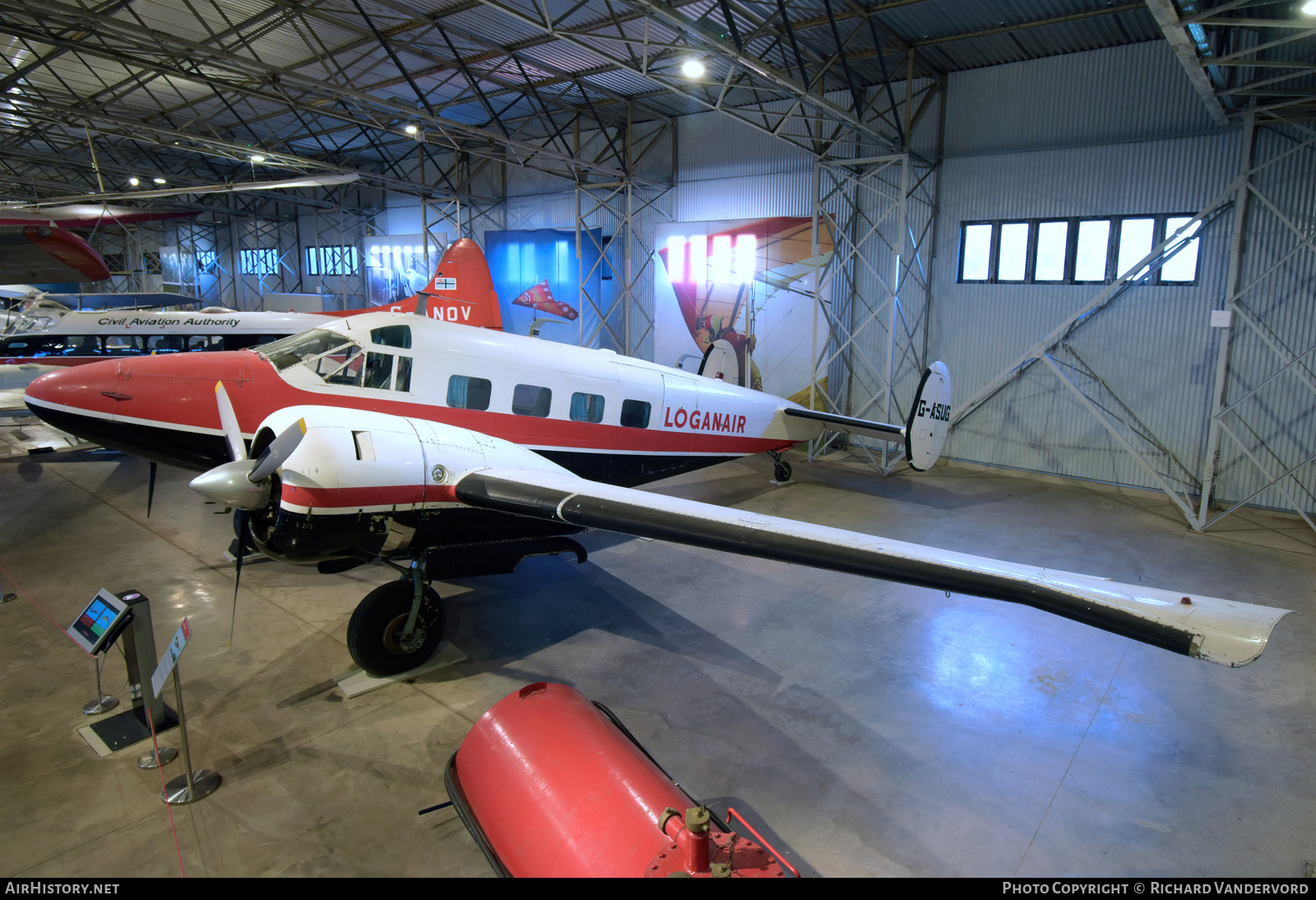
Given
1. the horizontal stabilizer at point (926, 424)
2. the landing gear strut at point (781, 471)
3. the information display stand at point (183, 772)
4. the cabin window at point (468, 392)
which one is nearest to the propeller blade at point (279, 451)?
the information display stand at point (183, 772)

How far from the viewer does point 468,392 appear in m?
7.98

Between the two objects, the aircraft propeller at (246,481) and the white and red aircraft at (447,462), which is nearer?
the white and red aircraft at (447,462)

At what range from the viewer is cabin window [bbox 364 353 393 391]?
7555 millimetres

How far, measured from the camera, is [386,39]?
1373 centimetres

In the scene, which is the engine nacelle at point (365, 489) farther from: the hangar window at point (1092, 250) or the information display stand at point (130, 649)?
the hangar window at point (1092, 250)

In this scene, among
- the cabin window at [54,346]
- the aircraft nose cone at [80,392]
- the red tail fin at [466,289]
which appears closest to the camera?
the aircraft nose cone at [80,392]

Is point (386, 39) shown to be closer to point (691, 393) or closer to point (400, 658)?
point (691, 393)

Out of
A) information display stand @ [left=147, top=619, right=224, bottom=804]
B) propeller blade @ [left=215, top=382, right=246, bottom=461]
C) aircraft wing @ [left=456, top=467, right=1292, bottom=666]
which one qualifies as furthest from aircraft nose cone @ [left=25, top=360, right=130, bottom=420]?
aircraft wing @ [left=456, top=467, right=1292, bottom=666]

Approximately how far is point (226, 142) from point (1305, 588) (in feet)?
70.6

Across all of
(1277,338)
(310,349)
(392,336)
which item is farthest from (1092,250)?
(310,349)

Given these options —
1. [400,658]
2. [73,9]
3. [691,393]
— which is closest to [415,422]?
[400,658]

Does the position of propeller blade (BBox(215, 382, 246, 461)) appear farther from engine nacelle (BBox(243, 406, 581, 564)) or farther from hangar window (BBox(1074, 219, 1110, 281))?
hangar window (BBox(1074, 219, 1110, 281))

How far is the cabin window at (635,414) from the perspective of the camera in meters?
9.15

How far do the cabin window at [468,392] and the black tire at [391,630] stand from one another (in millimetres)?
2441
